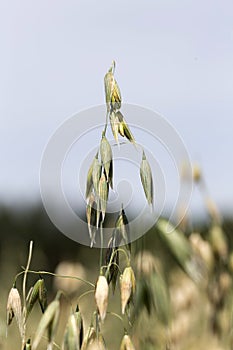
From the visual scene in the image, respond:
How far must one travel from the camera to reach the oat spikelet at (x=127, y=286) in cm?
60

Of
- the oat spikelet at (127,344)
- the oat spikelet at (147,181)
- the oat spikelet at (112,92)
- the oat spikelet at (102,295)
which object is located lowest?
the oat spikelet at (127,344)

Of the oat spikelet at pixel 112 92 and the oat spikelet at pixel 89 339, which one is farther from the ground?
the oat spikelet at pixel 112 92

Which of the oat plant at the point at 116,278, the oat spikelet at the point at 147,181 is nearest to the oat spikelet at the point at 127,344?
the oat plant at the point at 116,278

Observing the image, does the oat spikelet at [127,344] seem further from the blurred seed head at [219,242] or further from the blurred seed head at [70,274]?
the blurred seed head at [70,274]

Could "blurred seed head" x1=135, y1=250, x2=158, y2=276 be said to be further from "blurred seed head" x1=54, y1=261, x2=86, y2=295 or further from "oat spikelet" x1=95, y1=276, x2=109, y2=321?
"blurred seed head" x1=54, y1=261, x2=86, y2=295

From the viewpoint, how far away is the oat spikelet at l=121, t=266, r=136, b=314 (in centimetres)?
60

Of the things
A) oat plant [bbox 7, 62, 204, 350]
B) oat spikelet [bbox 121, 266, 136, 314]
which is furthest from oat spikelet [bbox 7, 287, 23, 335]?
oat spikelet [bbox 121, 266, 136, 314]

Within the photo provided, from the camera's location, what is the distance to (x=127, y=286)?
1.98ft

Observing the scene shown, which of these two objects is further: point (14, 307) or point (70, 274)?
point (70, 274)

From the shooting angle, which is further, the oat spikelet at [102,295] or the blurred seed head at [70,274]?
the blurred seed head at [70,274]

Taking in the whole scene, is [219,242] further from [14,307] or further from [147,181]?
[14,307]

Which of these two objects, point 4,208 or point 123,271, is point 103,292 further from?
point 4,208

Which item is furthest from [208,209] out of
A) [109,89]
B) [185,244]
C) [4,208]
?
[4,208]

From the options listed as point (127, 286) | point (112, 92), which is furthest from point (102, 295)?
point (112, 92)
